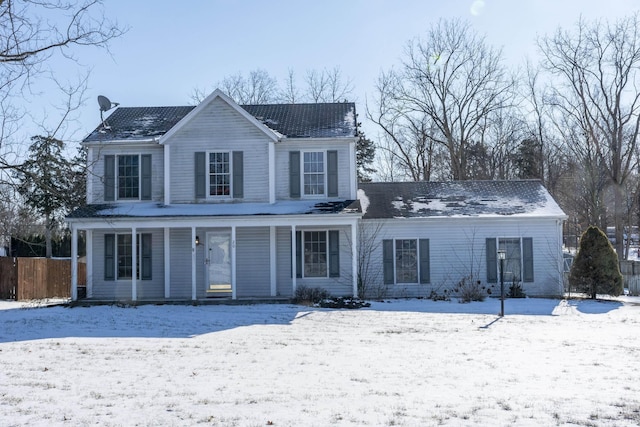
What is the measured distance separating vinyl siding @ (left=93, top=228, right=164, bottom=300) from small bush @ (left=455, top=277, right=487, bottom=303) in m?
9.33

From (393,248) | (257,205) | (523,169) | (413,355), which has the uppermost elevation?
(523,169)

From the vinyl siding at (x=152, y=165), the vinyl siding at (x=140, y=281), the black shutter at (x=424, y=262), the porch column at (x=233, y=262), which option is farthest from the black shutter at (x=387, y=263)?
the vinyl siding at (x=152, y=165)

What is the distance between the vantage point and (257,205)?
1969 cm

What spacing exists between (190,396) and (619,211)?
30.8 meters

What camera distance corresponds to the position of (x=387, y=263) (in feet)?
68.0

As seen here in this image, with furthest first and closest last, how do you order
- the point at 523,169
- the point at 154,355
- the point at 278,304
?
the point at 523,169, the point at 278,304, the point at 154,355

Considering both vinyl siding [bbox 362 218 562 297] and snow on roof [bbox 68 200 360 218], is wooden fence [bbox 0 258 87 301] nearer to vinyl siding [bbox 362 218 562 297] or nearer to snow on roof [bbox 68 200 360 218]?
snow on roof [bbox 68 200 360 218]

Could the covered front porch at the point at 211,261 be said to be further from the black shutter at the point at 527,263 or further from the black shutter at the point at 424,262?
the black shutter at the point at 527,263

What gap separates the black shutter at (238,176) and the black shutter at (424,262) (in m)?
6.00

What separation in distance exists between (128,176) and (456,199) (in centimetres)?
1106

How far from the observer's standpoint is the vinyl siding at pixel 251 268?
66.1 ft

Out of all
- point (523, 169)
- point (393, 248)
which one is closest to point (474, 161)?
point (523, 169)

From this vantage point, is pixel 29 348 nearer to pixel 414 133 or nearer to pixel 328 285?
pixel 328 285

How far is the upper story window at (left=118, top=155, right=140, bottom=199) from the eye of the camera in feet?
66.8
